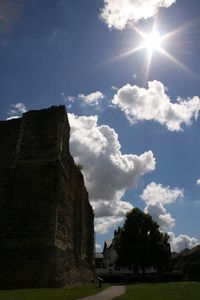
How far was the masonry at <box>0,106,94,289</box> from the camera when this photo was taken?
17453 mm

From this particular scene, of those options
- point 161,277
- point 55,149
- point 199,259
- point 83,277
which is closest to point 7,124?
point 55,149

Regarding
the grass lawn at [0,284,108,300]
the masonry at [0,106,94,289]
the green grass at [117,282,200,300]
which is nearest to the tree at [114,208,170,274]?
the masonry at [0,106,94,289]

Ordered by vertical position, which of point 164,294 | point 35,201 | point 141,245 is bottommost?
point 164,294

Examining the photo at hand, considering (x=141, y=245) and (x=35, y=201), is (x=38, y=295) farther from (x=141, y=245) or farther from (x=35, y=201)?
(x=141, y=245)

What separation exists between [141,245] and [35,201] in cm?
2265

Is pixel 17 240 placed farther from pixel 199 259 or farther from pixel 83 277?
pixel 199 259

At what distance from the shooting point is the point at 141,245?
38406 millimetres

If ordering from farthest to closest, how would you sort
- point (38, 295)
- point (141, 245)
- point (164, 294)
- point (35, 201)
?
point (141, 245) → point (35, 201) → point (164, 294) → point (38, 295)

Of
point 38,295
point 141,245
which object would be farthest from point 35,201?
point 141,245

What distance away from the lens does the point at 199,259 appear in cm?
5194

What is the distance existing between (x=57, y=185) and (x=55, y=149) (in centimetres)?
264

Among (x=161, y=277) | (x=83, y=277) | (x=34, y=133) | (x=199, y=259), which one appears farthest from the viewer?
(x=199, y=259)

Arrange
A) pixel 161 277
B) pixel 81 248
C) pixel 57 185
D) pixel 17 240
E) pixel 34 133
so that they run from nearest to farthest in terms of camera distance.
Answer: pixel 17 240 → pixel 57 185 → pixel 34 133 → pixel 81 248 → pixel 161 277

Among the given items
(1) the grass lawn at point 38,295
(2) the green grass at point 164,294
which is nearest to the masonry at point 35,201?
(1) the grass lawn at point 38,295
